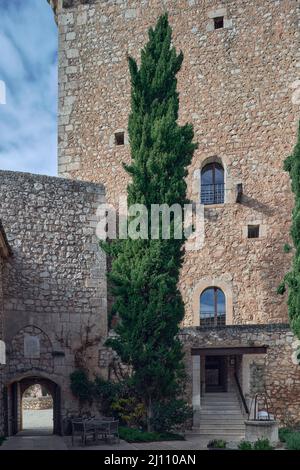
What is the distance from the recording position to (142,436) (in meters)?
13.7

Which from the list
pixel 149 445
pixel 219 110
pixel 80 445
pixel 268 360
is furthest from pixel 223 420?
pixel 219 110

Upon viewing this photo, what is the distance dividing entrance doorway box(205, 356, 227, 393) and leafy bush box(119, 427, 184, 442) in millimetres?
4485

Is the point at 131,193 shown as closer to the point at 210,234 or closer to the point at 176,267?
the point at 176,267

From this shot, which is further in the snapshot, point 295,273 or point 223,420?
point 223,420

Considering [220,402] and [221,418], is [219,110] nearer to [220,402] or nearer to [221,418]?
[220,402]

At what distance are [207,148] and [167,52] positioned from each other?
367 cm

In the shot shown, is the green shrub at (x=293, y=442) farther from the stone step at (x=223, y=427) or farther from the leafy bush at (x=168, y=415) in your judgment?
the leafy bush at (x=168, y=415)

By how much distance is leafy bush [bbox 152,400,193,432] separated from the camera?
48.0 ft

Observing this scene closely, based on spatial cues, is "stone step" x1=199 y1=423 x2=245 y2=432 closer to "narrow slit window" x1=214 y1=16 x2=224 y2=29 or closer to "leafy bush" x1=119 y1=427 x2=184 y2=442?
"leafy bush" x1=119 y1=427 x2=184 y2=442

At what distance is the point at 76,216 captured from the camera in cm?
1611

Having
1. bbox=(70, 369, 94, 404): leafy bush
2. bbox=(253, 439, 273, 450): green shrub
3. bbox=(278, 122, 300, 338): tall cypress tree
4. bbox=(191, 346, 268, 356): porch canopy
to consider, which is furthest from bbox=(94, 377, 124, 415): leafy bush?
bbox=(278, 122, 300, 338): tall cypress tree

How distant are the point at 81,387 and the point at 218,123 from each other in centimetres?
875

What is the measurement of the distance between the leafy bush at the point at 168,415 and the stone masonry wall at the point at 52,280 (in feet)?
6.12

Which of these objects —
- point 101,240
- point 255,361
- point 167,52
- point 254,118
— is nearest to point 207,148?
point 254,118
